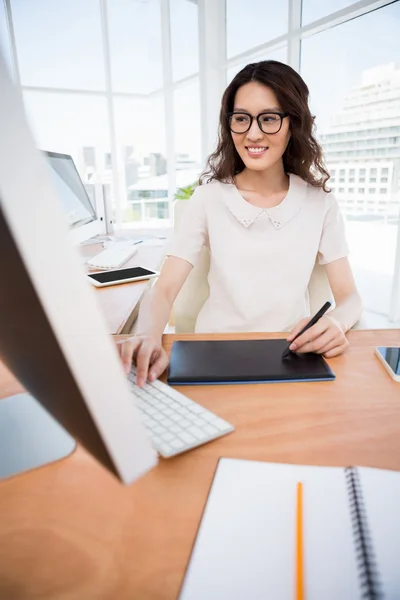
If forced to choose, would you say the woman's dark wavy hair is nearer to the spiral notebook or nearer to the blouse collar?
the blouse collar

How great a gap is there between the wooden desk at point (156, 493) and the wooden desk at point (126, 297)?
1.35 ft

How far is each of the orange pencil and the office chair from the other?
105 cm

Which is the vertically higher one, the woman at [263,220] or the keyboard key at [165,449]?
the woman at [263,220]

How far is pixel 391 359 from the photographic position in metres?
0.82

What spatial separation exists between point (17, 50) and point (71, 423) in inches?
258

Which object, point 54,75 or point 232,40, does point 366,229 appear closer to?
point 232,40

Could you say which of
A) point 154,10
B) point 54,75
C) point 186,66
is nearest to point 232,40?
point 186,66

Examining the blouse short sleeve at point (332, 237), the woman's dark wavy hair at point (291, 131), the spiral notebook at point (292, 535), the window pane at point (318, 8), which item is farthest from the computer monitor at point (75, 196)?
the window pane at point (318, 8)

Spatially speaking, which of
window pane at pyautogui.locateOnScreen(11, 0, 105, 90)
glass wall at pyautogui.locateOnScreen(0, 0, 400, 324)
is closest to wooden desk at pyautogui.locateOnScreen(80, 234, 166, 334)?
glass wall at pyautogui.locateOnScreen(0, 0, 400, 324)

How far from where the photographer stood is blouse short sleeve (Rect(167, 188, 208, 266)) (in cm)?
135

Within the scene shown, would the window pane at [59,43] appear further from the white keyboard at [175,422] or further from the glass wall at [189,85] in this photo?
the white keyboard at [175,422]

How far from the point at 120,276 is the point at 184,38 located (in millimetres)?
5058

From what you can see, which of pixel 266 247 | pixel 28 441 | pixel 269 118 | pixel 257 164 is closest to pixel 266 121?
pixel 269 118

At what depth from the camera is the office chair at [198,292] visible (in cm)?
146
